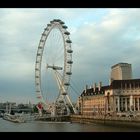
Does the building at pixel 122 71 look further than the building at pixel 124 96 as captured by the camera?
Yes

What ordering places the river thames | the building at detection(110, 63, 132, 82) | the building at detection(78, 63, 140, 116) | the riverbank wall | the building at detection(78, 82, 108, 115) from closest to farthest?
1. the river thames
2. the riverbank wall
3. the building at detection(78, 63, 140, 116)
4. the building at detection(78, 82, 108, 115)
5. the building at detection(110, 63, 132, 82)

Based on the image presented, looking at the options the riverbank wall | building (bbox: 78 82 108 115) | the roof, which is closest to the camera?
the riverbank wall

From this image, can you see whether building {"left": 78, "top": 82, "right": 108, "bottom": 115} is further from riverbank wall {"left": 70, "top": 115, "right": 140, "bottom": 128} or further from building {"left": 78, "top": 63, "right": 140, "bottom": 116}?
riverbank wall {"left": 70, "top": 115, "right": 140, "bottom": 128}

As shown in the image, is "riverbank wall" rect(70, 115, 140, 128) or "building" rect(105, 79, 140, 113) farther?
"building" rect(105, 79, 140, 113)

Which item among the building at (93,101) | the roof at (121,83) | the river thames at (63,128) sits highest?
the roof at (121,83)

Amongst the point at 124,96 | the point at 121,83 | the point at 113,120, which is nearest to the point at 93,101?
the point at 121,83

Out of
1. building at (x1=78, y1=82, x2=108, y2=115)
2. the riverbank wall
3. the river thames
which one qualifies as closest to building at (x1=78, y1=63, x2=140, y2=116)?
building at (x1=78, y1=82, x2=108, y2=115)

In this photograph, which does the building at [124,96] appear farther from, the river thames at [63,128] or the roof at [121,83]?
the river thames at [63,128]

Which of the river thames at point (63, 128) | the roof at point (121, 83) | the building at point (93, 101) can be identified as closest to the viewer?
the river thames at point (63, 128)

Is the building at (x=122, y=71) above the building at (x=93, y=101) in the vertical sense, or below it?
above

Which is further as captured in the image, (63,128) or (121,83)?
(121,83)

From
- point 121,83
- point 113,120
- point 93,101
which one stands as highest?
point 121,83

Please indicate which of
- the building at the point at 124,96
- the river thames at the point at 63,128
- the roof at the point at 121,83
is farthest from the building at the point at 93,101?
the river thames at the point at 63,128

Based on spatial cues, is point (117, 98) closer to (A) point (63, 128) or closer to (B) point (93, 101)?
(B) point (93, 101)
